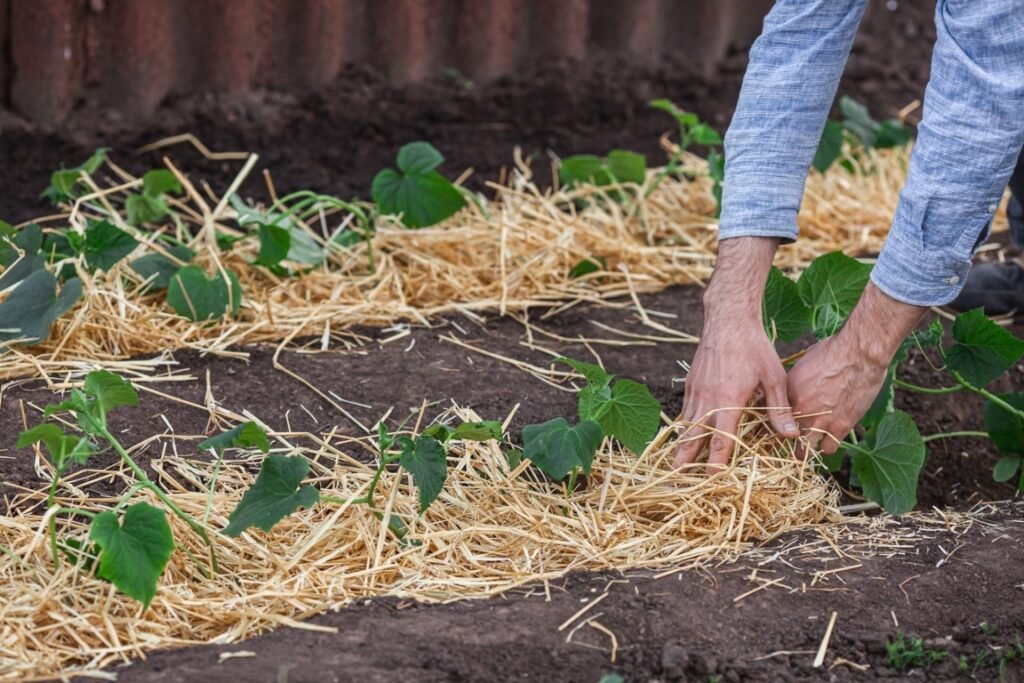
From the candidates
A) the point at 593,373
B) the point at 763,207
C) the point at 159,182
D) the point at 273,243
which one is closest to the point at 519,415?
the point at 593,373

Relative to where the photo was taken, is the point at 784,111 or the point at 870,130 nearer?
the point at 784,111

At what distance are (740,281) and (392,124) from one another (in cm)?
201

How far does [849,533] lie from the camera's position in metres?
2.02

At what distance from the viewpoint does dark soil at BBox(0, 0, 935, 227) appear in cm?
352

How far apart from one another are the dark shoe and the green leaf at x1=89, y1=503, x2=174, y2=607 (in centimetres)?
202

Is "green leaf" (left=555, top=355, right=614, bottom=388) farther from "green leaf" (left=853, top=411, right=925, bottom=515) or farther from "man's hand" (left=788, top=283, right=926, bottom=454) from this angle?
"green leaf" (left=853, top=411, right=925, bottom=515)

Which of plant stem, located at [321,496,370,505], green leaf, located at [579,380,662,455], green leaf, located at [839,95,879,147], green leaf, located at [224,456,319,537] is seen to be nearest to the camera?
green leaf, located at [224,456,319,537]

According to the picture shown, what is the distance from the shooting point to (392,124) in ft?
12.8

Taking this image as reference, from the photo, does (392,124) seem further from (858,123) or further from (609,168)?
(858,123)

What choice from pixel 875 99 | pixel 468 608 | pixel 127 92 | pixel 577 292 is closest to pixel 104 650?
pixel 468 608

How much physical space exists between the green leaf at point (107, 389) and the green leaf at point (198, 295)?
2.58 feet

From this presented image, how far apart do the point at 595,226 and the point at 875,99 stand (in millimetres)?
1722

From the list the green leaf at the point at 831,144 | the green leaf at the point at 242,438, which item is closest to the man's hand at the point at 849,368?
the green leaf at the point at 242,438

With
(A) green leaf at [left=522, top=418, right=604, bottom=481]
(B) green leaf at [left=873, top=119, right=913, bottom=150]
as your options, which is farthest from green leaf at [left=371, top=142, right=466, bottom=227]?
(B) green leaf at [left=873, top=119, right=913, bottom=150]
